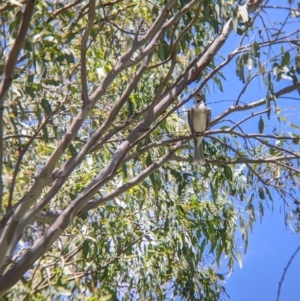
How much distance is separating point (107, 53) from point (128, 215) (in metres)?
1.15

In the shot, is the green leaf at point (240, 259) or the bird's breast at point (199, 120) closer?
the bird's breast at point (199, 120)

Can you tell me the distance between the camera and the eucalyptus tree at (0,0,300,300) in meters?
3.21

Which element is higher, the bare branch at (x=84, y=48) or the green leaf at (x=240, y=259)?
the green leaf at (x=240, y=259)

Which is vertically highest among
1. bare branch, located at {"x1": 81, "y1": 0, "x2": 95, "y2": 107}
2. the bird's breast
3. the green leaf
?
the bird's breast

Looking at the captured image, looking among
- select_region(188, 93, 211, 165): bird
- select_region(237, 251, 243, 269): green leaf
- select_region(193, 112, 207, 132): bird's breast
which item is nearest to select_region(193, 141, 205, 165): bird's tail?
A: select_region(188, 93, 211, 165): bird

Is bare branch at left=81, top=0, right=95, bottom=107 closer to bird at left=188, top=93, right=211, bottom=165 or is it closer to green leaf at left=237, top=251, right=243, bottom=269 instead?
bird at left=188, top=93, right=211, bottom=165

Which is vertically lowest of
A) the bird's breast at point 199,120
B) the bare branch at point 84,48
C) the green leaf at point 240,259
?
the bare branch at point 84,48

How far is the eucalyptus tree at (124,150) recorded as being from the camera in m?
3.21

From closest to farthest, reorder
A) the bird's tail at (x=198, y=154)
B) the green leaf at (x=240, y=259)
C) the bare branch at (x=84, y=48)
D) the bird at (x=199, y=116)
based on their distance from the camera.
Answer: the bare branch at (x=84, y=48)
the bird's tail at (x=198, y=154)
the bird at (x=199, y=116)
the green leaf at (x=240, y=259)

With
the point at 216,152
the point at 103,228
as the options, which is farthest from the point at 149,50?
the point at 103,228

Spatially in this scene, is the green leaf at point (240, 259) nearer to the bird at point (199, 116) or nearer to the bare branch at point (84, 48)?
the bird at point (199, 116)

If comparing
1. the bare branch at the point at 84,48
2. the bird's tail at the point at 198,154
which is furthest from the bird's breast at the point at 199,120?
the bare branch at the point at 84,48

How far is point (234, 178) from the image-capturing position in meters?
4.53

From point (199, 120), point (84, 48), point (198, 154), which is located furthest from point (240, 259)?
point (84, 48)
